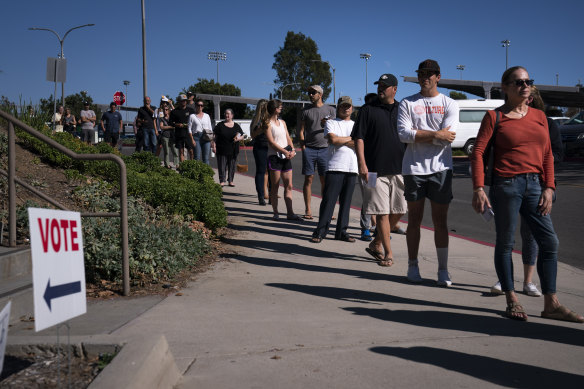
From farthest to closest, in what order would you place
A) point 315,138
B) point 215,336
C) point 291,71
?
point 291,71 → point 315,138 → point 215,336

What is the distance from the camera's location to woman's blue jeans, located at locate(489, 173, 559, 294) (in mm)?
4520

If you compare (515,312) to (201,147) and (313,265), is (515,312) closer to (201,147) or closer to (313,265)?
(313,265)

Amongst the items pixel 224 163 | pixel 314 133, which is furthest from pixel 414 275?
pixel 224 163

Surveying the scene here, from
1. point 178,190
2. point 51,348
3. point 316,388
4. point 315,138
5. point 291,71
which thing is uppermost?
point 291,71

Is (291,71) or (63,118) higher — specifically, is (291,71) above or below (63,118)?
above

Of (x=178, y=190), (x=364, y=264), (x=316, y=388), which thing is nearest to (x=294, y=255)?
(x=364, y=264)

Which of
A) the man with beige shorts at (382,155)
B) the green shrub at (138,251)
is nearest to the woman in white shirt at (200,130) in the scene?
the green shrub at (138,251)

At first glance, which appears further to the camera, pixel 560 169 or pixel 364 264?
pixel 560 169

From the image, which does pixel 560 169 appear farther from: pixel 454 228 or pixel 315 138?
pixel 315 138

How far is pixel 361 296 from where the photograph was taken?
5195 mm

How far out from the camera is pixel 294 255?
6.96 meters

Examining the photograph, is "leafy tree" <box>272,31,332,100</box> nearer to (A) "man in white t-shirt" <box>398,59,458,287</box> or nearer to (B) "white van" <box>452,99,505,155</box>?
(B) "white van" <box>452,99,505,155</box>

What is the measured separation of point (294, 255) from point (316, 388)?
12.6ft

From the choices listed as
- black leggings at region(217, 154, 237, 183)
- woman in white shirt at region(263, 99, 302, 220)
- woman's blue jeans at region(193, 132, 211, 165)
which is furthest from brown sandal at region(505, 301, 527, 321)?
woman's blue jeans at region(193, 132, 211, 165)
